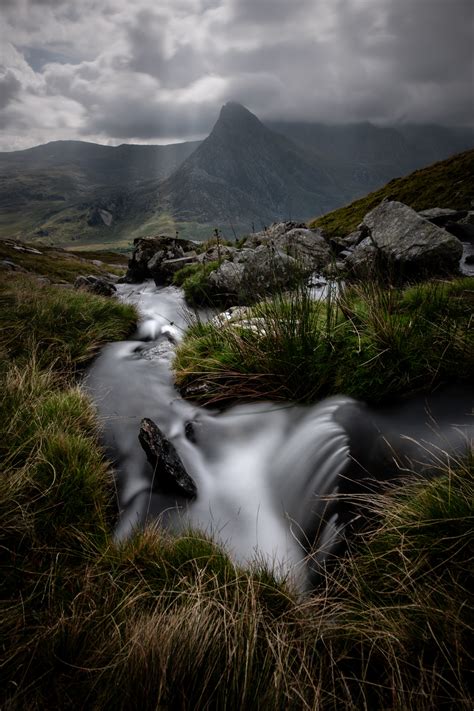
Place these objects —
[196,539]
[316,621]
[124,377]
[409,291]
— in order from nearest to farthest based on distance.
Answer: [316,621], [196,539], [409,291], [124,377]

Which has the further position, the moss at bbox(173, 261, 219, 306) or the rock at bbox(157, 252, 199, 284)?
the rock at bbox(157, 252, 199, 284)

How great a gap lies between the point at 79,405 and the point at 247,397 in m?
2.26

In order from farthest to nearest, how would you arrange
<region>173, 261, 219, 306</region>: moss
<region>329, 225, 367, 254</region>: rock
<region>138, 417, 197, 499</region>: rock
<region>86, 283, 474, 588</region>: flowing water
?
<region>329, 225, 367, 254</region>: rock < <region>173, 261, 219, 306</region>: moss < <region>138, 417, 197, 499</region>: rock < <region>86, 283, 474, 588</region>: flowing water

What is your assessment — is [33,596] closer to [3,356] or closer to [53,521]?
[53,521]

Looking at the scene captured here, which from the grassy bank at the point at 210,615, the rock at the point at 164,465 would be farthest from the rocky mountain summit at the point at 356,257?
the grassy bank at the point at 210,615

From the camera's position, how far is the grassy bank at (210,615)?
1.50 m

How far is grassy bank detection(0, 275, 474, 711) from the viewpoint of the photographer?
1.50 meters

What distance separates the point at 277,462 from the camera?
3.91 m

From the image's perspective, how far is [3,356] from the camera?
5375 millimetres

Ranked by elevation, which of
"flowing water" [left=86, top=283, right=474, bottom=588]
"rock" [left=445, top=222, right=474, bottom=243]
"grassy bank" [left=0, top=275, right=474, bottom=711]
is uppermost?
"rock" [left=445, top=222, right=474, bottom=243]

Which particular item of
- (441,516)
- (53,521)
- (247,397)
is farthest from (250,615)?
(247,397)

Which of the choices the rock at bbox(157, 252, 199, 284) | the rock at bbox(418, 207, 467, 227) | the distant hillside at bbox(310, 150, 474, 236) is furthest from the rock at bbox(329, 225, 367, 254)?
the rock at bbox(157, 252, 199, 284)

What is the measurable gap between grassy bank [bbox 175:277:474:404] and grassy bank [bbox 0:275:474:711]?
5.85 ft

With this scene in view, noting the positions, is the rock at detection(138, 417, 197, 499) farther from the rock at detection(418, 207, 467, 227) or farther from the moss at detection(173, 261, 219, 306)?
the rock at detection(418, 207, 467, 227)
